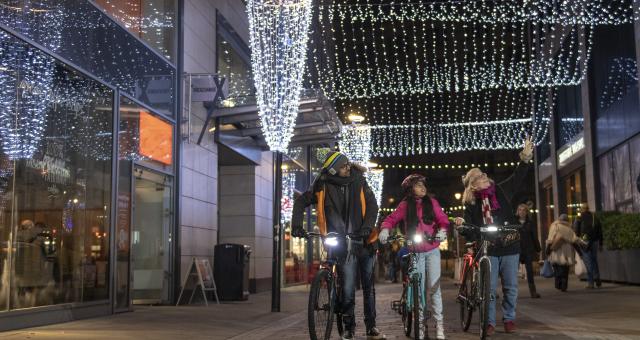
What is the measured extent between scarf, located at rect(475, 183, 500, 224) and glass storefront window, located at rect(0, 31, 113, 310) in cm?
544

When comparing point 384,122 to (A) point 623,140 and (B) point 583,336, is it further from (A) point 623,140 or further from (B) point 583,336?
(B) point 583,336

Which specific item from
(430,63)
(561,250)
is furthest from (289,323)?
(430,63)

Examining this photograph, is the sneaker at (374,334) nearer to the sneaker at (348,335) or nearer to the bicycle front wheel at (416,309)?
the bicycle front wheel at (416,309)

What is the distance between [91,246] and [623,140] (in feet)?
60.0

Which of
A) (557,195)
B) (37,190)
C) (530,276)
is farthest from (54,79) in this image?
(557,195)

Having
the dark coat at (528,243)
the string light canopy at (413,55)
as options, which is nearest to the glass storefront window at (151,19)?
the string light canopy at (413,55)

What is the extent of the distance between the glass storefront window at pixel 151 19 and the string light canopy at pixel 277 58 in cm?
156

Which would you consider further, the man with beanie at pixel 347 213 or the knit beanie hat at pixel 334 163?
the knit beanie hat at pixel 334 163

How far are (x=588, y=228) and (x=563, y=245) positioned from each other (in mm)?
1613

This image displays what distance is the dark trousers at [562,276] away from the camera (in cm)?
1634

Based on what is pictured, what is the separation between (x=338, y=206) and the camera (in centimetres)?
717

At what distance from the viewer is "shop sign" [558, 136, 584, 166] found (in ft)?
102

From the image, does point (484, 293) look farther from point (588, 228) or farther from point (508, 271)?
point (588, 228)

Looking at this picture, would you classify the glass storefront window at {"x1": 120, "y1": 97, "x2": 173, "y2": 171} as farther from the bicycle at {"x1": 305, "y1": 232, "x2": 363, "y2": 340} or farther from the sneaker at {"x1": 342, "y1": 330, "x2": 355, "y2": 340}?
the sneaker at {"x1": 342, "y1": 330, "x2": 355, "y2": 340}
